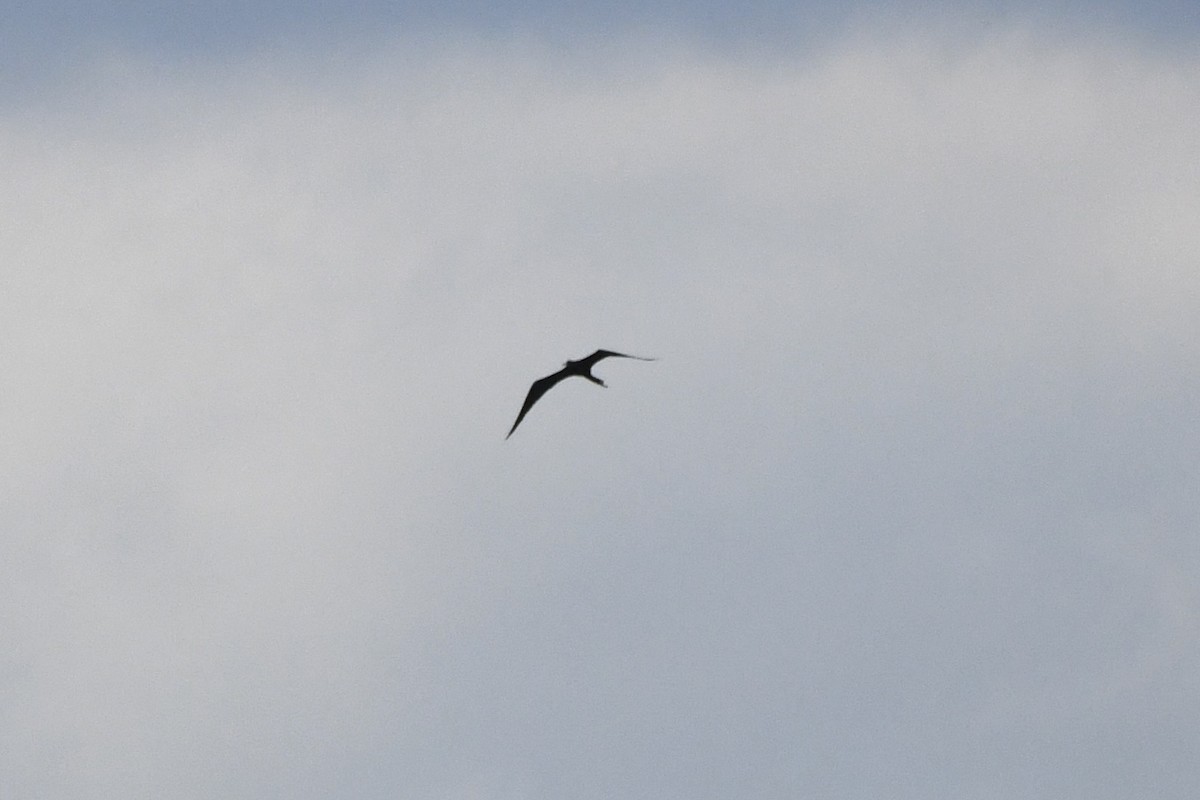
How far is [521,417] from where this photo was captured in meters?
66.0

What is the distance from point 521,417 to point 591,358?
5152 mm

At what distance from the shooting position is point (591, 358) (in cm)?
6372
